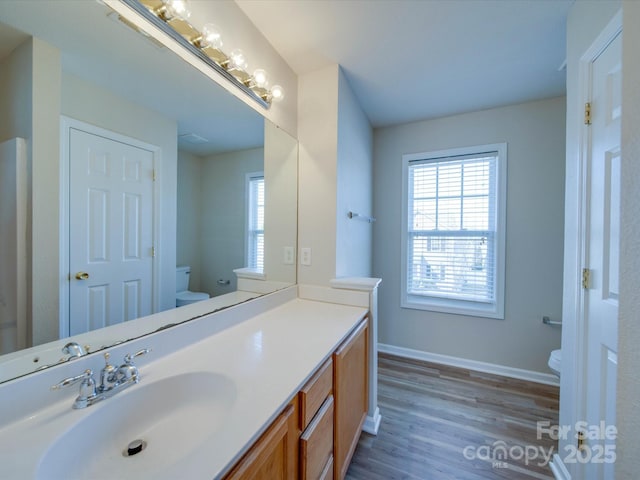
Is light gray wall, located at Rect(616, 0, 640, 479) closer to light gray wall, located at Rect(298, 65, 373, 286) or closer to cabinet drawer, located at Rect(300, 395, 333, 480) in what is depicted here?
A: cabinet drawer, located at Rect(300, 395, 333, 480)

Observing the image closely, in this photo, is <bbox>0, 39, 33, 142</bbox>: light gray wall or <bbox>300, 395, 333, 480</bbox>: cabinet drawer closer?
<bbox>0, 39, 33, 142</bbox>: light gray wall

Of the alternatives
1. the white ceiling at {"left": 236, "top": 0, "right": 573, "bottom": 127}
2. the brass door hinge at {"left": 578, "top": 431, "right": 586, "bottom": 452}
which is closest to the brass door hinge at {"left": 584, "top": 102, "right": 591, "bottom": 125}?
the white ceiling at {"left": 236, "top": 0, "right": 573, "bottom": 127}

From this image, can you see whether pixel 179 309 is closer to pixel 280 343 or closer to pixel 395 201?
pixel 280 343

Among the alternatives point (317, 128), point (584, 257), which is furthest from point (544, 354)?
point (317, 128)

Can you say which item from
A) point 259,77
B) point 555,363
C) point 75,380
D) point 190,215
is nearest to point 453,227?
point 555,363

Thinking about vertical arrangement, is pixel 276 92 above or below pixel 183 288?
above

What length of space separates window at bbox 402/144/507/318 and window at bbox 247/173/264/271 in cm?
168

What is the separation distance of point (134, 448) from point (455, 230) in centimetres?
270

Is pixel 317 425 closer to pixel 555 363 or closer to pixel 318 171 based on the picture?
pixel 318 171

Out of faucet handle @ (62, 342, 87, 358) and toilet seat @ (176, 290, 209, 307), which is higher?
toilet seat @ (176, 290, 209, 307)

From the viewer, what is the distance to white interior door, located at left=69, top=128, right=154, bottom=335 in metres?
0.76

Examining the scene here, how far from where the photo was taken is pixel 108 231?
0.82 meters

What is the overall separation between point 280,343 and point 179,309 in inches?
17.8

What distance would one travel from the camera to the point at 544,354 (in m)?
2.19
